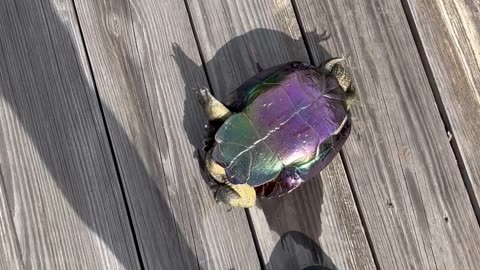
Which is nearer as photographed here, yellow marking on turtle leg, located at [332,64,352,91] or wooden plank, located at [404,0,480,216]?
yellow marking on turtle leg, located at [332,64,352,91]

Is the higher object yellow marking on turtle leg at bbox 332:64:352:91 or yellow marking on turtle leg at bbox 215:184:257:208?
yellow marking on turtle leg at bbox 332:64:352:91

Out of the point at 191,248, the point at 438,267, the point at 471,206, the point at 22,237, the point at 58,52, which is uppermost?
the point at 58,52

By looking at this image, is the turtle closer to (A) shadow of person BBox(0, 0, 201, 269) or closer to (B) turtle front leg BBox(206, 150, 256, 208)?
(B) turtle front leg BBox(206, 150, 256, 208)

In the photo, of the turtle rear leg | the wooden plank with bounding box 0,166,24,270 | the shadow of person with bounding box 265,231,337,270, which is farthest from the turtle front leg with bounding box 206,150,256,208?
the wooden plank with bounding box 0,166,24,270

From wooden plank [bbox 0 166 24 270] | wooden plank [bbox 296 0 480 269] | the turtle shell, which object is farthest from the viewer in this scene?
wooden plank [bbox 296 0 480 269]

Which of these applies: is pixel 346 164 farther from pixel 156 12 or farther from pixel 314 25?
pixel 156 12

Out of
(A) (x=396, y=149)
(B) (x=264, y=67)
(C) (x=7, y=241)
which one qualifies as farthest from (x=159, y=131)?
(A) (x=396, y=149)

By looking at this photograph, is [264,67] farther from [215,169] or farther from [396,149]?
[396,149]

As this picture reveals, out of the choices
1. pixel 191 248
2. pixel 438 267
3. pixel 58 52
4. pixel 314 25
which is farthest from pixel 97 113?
pixel 438 267
